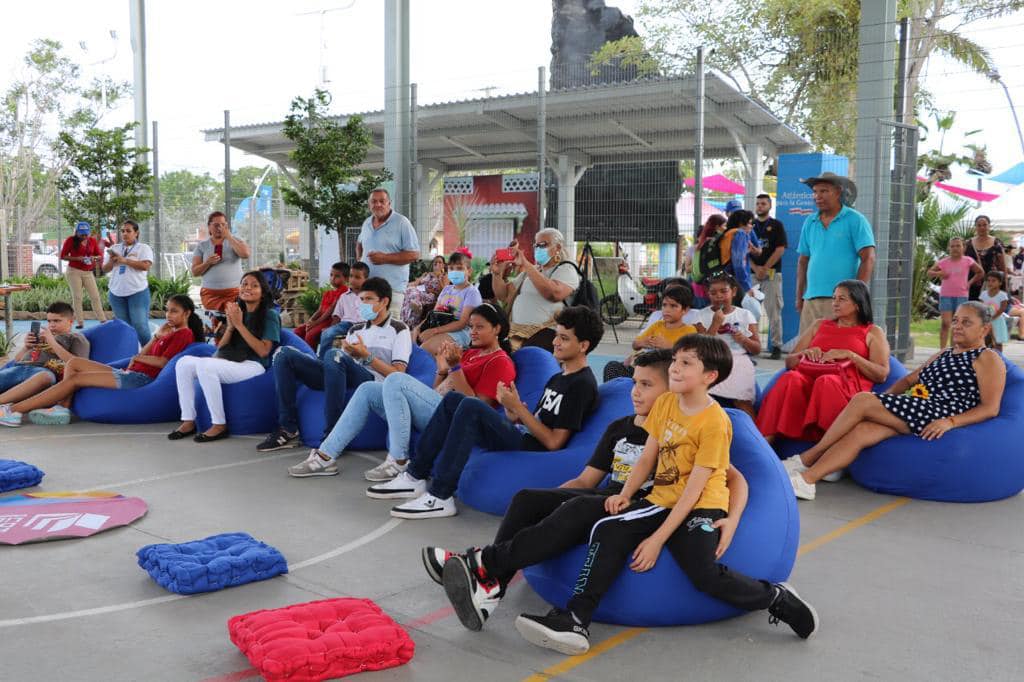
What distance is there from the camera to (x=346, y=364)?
20.6 ft

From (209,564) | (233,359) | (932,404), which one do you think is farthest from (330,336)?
(932,404)

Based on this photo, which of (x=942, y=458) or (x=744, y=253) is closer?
(x=942, y=458)

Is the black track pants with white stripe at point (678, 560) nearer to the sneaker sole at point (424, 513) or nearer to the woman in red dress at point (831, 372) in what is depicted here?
the sneaker sole at point (424, 513)

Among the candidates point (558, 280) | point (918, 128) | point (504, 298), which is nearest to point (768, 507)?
point (558, 280)

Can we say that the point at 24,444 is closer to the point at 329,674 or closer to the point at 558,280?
the point at 558,280

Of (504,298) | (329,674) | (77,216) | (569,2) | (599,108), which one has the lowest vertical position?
(329,674)

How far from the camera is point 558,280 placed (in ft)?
21.9

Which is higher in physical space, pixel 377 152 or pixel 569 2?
pixel 569 2

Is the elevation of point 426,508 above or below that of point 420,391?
below

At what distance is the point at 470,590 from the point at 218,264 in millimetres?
6660

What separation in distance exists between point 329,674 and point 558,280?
13.3 ft

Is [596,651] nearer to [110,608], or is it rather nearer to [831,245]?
[110,608]

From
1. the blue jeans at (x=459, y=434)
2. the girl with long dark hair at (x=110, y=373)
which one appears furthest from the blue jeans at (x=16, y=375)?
the blue jeans at (x=459, y=434)

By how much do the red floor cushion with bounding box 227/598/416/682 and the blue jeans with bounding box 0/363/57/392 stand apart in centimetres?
518
